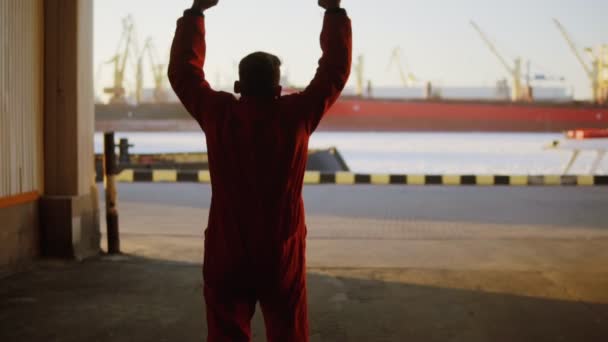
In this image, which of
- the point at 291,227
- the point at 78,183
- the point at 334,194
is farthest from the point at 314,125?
the point at 334,194

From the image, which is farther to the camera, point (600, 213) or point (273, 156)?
point (600, 213)

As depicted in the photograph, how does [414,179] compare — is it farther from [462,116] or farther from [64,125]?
[462,116]

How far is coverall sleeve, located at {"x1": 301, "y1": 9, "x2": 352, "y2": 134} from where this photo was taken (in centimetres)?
221

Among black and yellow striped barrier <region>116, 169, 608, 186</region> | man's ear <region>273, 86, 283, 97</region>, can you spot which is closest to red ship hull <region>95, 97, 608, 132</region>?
black and yellow striped barrier <region>116, 169, 608, 186</region>

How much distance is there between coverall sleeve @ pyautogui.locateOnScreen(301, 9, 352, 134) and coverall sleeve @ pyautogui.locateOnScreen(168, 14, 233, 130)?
0.28 m

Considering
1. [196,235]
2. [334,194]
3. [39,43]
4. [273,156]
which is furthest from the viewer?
[334,194]

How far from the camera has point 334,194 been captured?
12.3 meters

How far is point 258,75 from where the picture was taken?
7.24 feet

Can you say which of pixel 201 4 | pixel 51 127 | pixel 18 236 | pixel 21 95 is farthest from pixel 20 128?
pixel 201 4

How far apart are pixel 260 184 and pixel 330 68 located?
45 centimetres

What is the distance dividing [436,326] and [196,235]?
4.26m

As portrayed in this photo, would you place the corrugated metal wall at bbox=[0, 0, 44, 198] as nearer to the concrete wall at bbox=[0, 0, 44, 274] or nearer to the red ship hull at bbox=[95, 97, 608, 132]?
the concrete wall at bbox=[0, 0, 44, 274]

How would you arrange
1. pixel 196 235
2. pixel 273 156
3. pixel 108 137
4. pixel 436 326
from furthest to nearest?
pixel 196 235 < pixel 108 137 < pixel 436 326 < pixel 273 156

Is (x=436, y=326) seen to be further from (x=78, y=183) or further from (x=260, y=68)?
(x=78, y=183)
